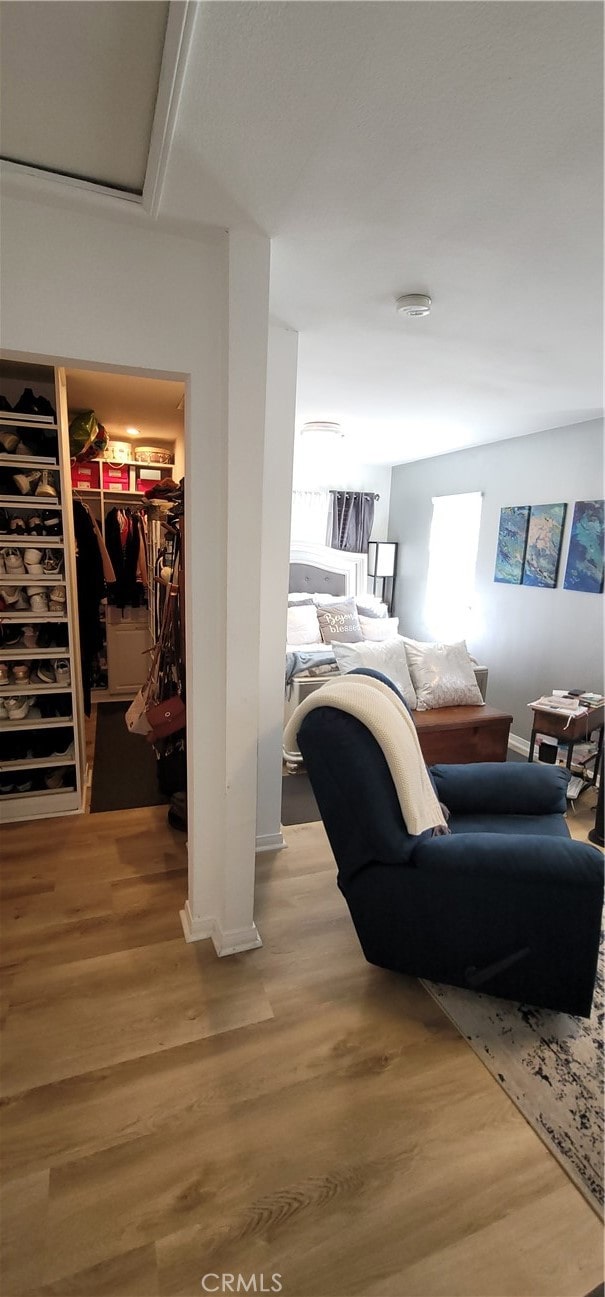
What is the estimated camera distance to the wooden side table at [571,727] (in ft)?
10.6

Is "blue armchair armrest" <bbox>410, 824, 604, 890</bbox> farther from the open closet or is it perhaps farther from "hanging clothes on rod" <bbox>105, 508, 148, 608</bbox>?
"hanging clothes on rod" <bbox>105, 508, 148, 608</bbox>

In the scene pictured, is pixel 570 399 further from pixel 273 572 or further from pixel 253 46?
pixel 253 46

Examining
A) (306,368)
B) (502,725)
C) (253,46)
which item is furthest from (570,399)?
→ (253,46)

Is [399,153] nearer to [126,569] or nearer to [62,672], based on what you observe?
[62,672]

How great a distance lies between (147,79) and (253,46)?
0.83ft

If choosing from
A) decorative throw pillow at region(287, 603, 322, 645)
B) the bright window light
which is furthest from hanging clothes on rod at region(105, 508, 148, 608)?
the bright window light

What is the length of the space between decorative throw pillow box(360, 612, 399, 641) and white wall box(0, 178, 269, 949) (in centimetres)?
309

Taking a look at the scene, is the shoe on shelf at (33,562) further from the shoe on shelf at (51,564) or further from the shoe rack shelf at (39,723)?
the shoe rack shelf at (39,723)

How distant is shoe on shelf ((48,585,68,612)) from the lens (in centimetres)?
270

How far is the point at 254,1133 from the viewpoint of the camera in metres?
1.39

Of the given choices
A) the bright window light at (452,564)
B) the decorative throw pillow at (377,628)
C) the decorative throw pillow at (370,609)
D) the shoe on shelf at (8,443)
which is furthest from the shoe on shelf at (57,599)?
the bright window light at (452,564)

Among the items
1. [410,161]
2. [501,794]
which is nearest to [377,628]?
[501,794]

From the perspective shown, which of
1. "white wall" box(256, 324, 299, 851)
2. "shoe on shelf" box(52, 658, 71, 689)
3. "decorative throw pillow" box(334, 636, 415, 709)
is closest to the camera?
"white wall" box(256, 324, 299, 851)

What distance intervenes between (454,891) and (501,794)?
2.16ft
